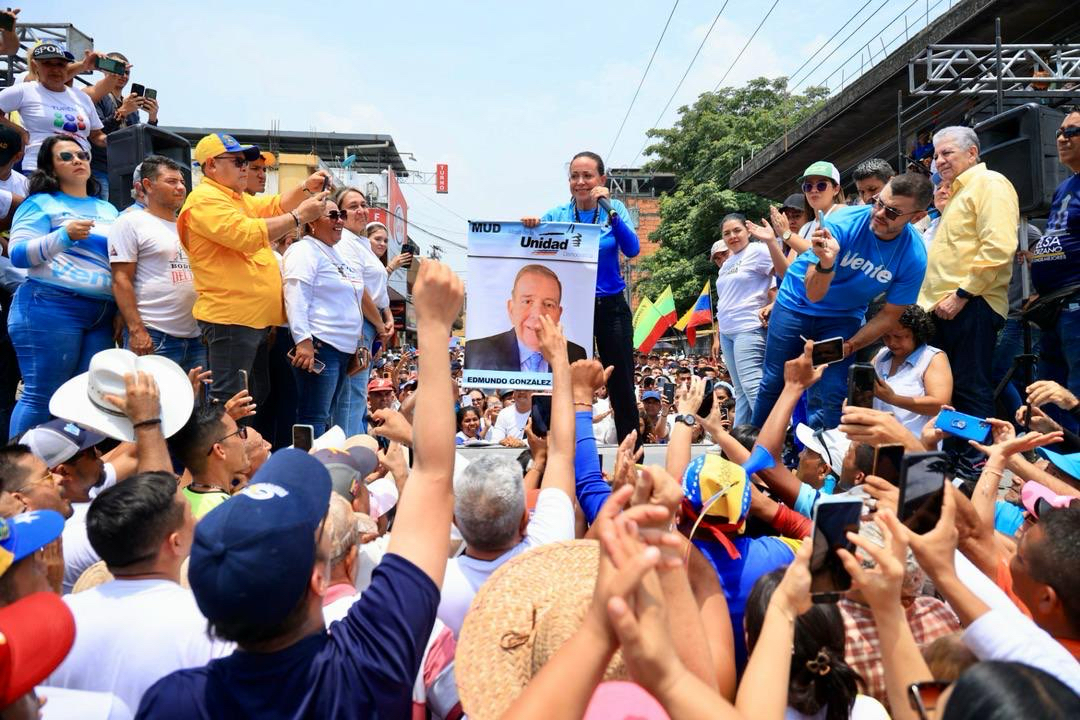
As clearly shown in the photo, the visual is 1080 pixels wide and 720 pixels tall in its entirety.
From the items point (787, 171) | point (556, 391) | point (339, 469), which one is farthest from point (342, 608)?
point (787, 171)

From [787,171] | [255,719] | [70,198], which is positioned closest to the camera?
[255,719]

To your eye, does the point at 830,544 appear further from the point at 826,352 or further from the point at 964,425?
the point at 826,352

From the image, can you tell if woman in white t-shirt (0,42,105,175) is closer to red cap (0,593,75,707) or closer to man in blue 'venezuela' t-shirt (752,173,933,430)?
man in blue 'venezuela' t-shirt (752,173,933,430)

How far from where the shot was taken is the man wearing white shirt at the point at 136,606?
6.38 ft

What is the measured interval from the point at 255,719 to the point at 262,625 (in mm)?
164

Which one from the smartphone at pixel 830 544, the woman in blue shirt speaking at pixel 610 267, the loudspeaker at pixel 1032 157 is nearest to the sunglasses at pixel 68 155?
the woman in blue shirt speaking at pixel 610 267

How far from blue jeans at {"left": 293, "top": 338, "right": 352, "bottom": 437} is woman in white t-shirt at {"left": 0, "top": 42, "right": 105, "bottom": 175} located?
295 cm

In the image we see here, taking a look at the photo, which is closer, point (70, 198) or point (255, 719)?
point (255, 719)

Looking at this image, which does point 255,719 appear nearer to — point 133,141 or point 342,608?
point 342,608

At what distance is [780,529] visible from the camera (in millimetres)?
2855

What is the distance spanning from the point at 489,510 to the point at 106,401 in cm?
184

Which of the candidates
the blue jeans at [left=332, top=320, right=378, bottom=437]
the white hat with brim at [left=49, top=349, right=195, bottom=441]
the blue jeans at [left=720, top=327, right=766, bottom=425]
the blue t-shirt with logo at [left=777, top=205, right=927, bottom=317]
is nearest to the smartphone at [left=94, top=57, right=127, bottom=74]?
the blue jeans at [left=332, top=320, right=378, bottom=437]

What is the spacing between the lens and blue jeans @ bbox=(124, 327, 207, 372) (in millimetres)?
4957

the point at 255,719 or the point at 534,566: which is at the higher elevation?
the point at 534,566
